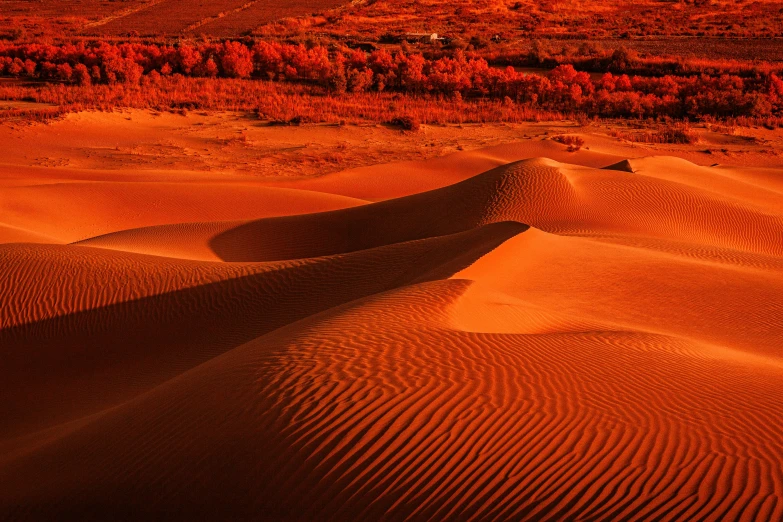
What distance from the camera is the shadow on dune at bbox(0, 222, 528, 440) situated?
25.3ft

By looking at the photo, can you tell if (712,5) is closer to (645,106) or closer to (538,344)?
(645,106)

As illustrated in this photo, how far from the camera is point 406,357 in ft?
17.5

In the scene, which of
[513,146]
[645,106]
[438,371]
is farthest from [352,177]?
[438,371]

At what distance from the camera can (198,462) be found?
452cm

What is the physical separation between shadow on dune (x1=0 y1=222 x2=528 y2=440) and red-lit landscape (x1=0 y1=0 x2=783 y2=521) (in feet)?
0.14

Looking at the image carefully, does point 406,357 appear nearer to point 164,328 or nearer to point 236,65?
point 164,328

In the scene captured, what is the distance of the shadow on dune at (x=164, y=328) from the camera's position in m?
7.73

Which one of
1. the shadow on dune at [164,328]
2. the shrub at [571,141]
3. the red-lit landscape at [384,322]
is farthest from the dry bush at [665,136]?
the shadow on dune at [164,328]

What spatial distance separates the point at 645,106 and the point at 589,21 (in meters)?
41.3

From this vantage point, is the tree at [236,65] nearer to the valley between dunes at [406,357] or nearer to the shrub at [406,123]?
the shrub at [406,123]

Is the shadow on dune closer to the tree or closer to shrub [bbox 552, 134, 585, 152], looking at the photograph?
shrub [bbox 552, 134, 585, 152]

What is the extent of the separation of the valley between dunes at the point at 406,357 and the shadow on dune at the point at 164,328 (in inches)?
1.4

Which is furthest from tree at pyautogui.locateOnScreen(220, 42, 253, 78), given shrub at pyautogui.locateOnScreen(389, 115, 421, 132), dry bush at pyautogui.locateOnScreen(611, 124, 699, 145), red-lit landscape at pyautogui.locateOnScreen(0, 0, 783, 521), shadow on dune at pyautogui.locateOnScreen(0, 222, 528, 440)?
shadow on dune at pyautogui.locateOnScreen(0, 222, 528, 440)

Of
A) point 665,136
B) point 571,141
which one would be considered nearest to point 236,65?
point 571,141
